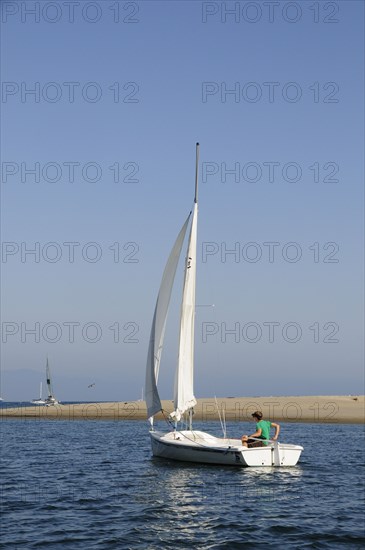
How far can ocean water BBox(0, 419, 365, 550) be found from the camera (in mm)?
19578

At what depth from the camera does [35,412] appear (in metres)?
97.4

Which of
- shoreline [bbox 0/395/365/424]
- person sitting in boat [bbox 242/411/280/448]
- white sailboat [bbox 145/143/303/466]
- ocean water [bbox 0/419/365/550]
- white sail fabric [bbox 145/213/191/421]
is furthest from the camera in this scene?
shoreline [bbox 0/395/365/424]

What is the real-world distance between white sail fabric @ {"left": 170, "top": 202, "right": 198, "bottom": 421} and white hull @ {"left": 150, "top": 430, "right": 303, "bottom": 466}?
191 cm

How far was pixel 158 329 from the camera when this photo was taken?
132 feet

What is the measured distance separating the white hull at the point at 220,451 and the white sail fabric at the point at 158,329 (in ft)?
8.91

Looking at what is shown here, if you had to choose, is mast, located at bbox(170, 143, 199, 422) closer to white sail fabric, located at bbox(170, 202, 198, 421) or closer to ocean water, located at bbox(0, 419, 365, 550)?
white sail fabric, located at bbox(170, 202, 198, 421)

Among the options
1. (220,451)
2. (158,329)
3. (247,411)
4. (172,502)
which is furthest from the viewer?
(247,411)

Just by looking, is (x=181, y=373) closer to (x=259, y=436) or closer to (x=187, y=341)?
(x=187, y=341)

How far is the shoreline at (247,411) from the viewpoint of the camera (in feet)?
256

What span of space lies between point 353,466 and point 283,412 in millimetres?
48759

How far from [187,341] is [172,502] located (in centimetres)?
1584

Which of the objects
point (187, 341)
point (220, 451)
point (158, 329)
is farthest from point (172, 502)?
point (158, 329)

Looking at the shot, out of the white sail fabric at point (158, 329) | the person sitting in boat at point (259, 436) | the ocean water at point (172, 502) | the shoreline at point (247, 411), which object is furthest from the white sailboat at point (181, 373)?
the shoreline at point (247, 411)

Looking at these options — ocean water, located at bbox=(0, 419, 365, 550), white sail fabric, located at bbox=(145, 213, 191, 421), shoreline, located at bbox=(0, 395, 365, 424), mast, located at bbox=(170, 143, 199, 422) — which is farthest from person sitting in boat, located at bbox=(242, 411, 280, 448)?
shoreline, located at bbox=(0, 395, 365, 424)
